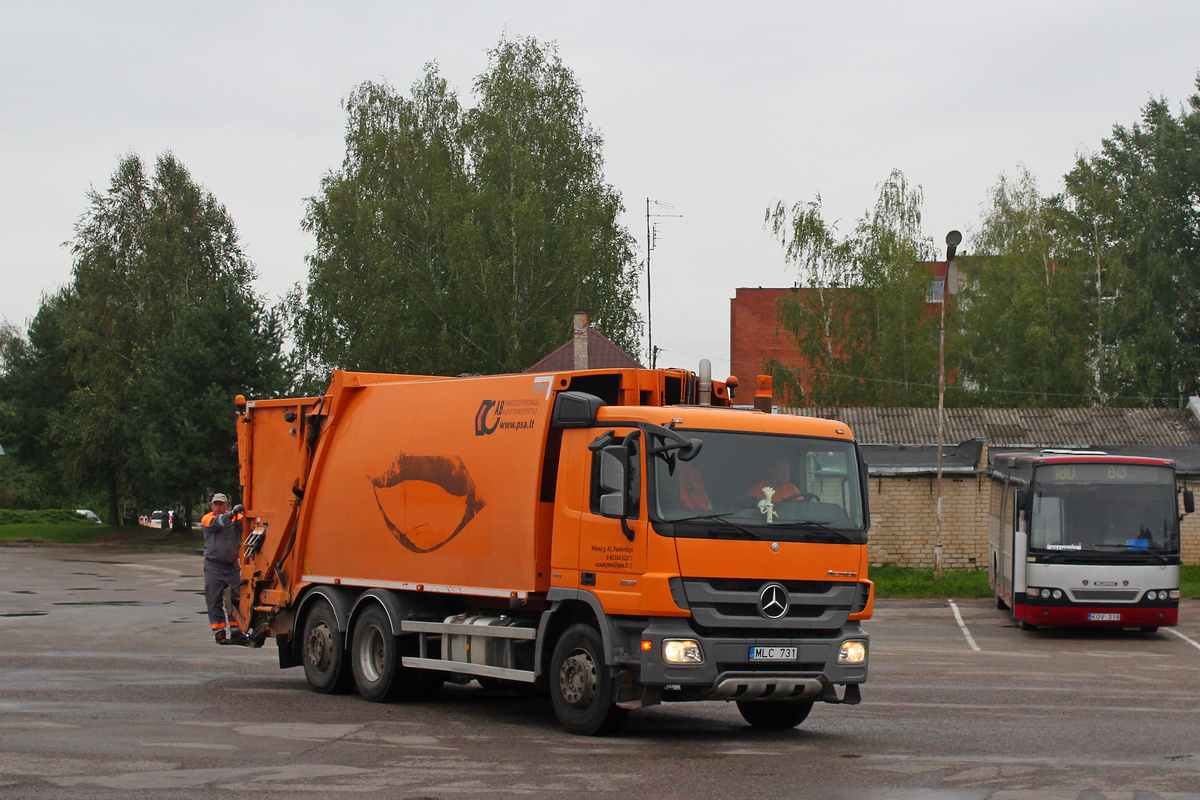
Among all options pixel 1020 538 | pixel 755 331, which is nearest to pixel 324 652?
pixel 1020 538

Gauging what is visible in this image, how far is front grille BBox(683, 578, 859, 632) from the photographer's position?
10.0 meters

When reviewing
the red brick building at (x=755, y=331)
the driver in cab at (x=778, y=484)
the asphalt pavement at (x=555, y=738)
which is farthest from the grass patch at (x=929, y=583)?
the red brick building at (x=755, y=331)

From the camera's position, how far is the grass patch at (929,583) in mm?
31578

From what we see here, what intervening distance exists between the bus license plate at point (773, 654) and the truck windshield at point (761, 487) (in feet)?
2.85

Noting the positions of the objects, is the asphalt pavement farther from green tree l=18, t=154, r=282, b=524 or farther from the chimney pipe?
green tree l=18, t=154, r=282, b=524

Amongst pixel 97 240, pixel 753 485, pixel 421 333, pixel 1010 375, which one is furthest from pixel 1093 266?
pixel 753 485

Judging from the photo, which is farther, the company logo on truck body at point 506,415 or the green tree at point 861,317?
the green tree at point 861,317

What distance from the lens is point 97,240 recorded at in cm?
5928

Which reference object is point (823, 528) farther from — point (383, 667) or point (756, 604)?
point (383, 667)

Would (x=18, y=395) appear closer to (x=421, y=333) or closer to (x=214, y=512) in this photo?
(x=421, y=333)

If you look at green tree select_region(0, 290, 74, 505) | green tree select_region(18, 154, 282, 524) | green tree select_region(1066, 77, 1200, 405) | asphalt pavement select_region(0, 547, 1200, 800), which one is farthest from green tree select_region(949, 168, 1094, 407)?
green tree select_region(0, 290, 74, 505)

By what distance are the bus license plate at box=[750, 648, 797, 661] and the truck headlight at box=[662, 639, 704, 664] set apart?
457mm

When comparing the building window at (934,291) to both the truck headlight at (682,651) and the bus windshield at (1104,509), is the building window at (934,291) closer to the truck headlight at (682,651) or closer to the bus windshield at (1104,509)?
A: the bus windshield at (1104,509)

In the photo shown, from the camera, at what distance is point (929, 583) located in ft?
107
